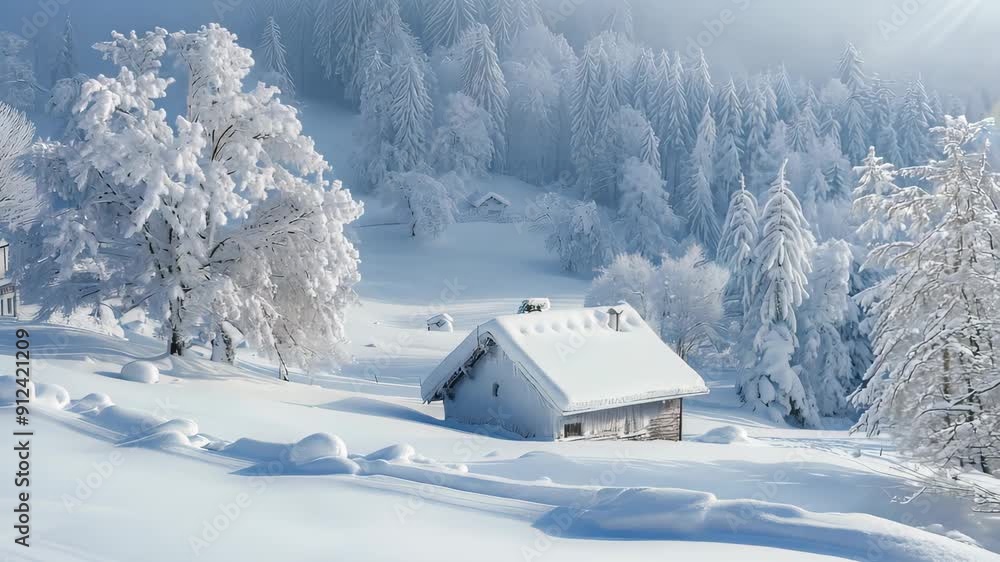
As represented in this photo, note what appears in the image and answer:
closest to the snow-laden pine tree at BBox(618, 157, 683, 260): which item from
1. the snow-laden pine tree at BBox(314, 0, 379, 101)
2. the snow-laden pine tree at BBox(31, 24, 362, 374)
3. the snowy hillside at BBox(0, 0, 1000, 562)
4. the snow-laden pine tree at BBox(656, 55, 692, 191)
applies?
the snow-laden pine tree at BBox(656, 55, 692, 191)

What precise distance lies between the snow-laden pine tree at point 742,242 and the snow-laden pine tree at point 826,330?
11.4 feet

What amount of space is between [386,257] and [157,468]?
200ft

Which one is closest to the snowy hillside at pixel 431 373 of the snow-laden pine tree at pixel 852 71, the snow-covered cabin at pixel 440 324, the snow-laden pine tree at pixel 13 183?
the snow-laden pine tree at pixel 13 183

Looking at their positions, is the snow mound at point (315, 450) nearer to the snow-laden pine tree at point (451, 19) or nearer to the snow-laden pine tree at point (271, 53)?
the snow-laden pine tree at point (271, 53)

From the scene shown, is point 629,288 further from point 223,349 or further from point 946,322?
point 946,322

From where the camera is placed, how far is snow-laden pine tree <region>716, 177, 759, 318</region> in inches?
1804

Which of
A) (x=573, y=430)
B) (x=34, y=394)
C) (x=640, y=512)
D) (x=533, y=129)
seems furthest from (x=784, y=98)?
(x=640, y=512)

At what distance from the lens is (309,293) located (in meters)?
23.5

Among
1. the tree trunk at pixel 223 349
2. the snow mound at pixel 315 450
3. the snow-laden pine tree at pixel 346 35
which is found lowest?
Answer: the snow mound at pixel 315 450

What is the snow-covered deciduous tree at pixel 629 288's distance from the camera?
54.8m

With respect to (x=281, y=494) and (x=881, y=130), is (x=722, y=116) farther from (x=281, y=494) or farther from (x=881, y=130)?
(x=281, y=494)

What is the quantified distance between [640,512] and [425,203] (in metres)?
64.3

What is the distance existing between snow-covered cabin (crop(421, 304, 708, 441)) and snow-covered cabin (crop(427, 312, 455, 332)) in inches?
1120

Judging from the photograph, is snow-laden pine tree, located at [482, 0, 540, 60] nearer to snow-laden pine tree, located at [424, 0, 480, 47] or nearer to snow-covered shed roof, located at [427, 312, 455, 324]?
snow-laden pine tree, located at [424, 0, 480, 47]
